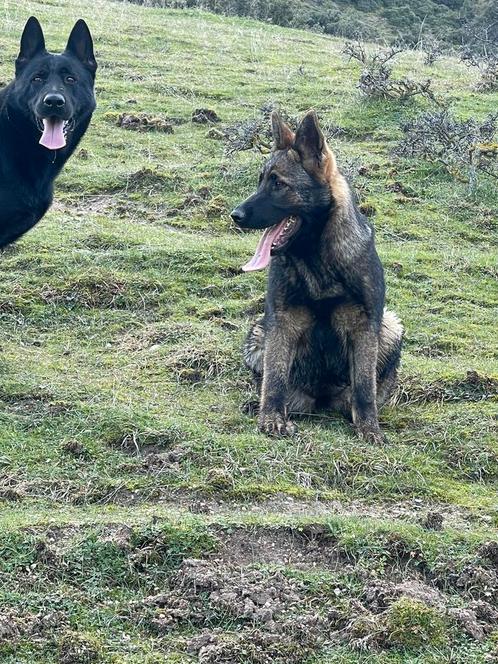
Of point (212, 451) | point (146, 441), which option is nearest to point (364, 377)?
point (212, 451)

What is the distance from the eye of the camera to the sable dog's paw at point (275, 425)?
242 inches

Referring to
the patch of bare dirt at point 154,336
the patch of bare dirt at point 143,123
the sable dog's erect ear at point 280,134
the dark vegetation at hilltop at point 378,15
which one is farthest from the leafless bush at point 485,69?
the sable dog's erect ear at point 280,134

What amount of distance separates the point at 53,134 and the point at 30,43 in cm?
90

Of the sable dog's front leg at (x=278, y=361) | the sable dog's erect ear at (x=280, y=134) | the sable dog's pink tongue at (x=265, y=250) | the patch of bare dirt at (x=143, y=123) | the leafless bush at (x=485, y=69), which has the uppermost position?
the leafless bush at (x=485, y=69)

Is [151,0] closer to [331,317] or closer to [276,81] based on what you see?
[276,81]

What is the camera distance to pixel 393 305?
8.78 metres

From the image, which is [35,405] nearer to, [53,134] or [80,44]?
[53,134]

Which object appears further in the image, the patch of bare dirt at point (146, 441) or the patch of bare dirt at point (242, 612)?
the patch of bare dirt at point (146, 441)

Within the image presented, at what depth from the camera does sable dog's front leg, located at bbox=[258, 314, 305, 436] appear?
A: 6.34 m

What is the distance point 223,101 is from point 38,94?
7.25 metres

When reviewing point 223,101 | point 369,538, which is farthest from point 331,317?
point 223,101

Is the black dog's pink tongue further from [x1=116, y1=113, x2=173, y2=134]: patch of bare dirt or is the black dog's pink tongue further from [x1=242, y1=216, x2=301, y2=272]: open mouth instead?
[x1=116, y1=113, x2=173, y2=134]: patch of bare dirt

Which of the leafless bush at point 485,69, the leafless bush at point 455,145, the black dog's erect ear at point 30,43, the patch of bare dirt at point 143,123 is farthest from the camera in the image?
the leafless bush at point 485,69

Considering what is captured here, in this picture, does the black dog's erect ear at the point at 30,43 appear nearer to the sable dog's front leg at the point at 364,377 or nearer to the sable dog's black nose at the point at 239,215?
the sable dog's black nose at the point at 239,215
